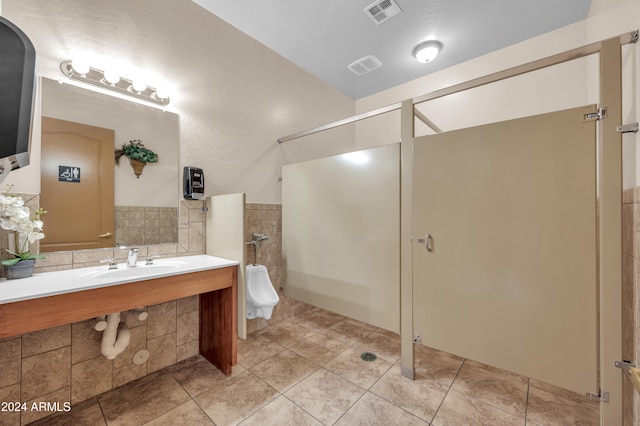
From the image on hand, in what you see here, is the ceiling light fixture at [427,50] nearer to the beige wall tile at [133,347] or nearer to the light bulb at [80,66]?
the light bulb at [80,66]

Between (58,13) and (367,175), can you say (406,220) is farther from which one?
(58,13)

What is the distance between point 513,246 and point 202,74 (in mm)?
2575

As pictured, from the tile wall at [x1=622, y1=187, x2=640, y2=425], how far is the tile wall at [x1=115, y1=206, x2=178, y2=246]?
8.69 ft

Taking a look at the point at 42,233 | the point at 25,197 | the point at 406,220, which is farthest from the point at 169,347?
the point at 406,220

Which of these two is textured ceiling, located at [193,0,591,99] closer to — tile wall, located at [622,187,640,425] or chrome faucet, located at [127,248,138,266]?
tile wall, located at [622,187,640,425]

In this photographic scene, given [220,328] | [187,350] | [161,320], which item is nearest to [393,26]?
[220,328]

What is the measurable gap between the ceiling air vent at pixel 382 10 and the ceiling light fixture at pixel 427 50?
539 millimetres

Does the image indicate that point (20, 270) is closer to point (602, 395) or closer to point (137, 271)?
point (137, 271)

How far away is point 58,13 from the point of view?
→ 149 cm

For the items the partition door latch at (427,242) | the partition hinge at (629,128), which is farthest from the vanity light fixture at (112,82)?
the partition hinge at (629,128)

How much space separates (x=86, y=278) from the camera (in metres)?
1.33

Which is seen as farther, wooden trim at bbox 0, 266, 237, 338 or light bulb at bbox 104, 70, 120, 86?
light bulb at bbox 104, 70, 120, 86

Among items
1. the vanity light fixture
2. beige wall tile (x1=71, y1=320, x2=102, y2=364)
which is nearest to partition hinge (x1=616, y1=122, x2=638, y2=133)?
the vanity light fixture

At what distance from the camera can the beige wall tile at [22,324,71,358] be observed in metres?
1.36
